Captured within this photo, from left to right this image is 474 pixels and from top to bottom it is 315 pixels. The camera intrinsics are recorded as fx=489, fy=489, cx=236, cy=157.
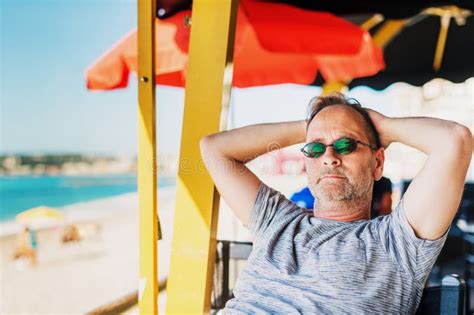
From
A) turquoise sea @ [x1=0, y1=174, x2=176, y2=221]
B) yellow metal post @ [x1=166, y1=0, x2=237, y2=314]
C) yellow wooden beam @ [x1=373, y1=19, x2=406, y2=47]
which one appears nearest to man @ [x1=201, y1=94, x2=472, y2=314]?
yellow metal post @ [x1=166, y1=0, x2=237, y2=314]

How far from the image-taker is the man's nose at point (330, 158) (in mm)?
1436

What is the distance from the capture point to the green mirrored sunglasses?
1.43m

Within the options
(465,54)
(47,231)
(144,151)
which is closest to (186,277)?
(144,151)

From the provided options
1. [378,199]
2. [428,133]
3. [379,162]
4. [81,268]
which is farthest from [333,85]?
[81,268]

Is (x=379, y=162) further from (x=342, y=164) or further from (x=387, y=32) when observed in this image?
(x=387, y=32)

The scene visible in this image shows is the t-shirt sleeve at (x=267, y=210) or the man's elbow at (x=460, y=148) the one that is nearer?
the man's elbow at (x=460, y=148)

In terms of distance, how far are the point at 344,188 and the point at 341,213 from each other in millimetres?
85

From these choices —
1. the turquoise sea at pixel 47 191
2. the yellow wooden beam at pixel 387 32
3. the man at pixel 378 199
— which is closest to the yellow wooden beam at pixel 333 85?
the yellow wooden beam at pixel 387 32

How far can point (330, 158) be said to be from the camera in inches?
56.6

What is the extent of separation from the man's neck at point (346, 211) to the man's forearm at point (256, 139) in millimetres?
230

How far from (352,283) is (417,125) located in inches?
18.5

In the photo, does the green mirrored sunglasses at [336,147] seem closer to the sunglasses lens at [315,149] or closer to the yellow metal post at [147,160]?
the sunglasses lens at [315,149]

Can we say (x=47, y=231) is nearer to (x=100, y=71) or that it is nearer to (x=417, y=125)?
(x=100, y=71)

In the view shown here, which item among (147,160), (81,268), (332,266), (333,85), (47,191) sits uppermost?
(333,85)
